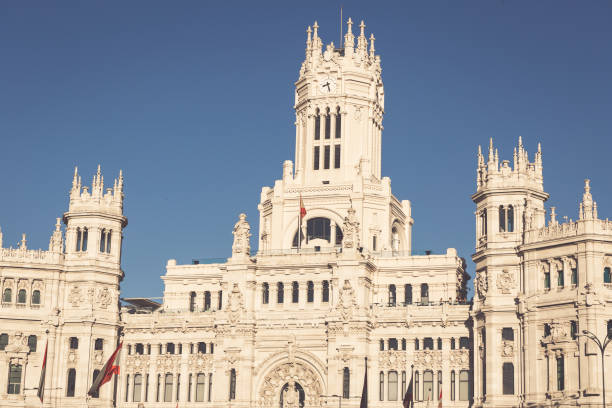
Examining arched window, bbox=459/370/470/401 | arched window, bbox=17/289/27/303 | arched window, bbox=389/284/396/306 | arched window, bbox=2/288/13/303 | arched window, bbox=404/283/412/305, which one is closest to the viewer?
arched window, bbox=459/370/470/401

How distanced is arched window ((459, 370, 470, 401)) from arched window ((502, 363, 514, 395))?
24.1 ft

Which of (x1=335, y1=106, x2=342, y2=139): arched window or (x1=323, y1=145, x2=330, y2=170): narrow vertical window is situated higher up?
Result: (x1=335, y1=106, x2=342, y2=139): arched window

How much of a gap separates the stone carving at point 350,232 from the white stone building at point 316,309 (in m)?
0.15

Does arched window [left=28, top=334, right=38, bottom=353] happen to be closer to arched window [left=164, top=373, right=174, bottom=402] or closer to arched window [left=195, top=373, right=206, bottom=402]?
arched window [left=164, top=373, right=174, bottom=402]

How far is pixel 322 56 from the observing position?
458ft

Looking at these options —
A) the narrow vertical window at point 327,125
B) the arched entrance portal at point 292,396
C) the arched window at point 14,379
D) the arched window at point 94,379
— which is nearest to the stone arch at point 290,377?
the arched entrance portal at point 292,396


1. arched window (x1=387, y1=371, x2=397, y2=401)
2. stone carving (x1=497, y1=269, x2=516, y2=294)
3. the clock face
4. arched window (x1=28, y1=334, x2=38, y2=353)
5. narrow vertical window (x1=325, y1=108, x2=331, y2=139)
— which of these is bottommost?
arched window (x1=387, y1=371, x2=397, y2=401)

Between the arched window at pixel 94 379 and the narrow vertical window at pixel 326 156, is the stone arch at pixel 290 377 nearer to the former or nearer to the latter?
the arched window at pixel 94 379

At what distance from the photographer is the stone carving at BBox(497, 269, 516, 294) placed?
10862cm

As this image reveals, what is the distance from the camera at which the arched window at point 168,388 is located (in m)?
123

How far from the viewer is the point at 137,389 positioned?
124 meters

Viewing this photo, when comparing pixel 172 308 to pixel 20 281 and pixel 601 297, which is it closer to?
pixel 20 281

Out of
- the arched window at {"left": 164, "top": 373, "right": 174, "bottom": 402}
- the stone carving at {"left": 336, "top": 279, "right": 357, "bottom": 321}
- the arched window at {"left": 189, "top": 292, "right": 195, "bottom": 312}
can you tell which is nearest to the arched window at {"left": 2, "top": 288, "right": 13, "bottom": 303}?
the arched window at {"left": 164, "top": 373, "right": 174, "bottom": 402}

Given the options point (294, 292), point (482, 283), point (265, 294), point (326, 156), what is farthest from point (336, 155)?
point (482, 283)
